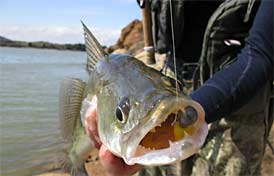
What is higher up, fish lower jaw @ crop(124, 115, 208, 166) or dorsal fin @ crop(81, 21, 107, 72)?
fish lower jaw @ crop(124, 115, 208, 166)

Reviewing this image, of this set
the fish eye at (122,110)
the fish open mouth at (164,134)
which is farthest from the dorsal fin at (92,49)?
the fish open mouth at (164,134)

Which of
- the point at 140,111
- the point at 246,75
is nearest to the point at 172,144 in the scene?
the point at 140,111

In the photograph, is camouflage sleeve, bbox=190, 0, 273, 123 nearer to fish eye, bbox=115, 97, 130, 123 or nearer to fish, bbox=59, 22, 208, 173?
fish, bbox=59, 22, 208, 173

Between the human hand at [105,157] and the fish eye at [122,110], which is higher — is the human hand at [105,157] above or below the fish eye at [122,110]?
below

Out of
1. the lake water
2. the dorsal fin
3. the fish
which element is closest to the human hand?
the fish

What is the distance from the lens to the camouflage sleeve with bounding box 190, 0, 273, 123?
2.25 m

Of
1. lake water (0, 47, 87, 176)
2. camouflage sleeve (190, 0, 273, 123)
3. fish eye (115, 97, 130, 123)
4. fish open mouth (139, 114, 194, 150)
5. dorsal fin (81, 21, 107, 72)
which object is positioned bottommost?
lake water (0, 47, 87, 176)

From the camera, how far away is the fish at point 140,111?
1.25 meters

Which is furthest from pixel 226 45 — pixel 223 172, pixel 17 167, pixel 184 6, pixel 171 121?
pixel 17 167

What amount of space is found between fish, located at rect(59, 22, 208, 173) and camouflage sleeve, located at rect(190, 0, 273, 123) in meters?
→ 0.56

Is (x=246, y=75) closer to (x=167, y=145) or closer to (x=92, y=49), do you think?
(x=92, y=49)

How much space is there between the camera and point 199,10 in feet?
10.7

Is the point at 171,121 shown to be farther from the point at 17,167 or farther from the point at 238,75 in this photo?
the point at 17,167

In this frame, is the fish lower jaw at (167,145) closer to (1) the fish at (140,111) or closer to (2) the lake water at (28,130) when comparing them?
(1) the fish at (140,111)
